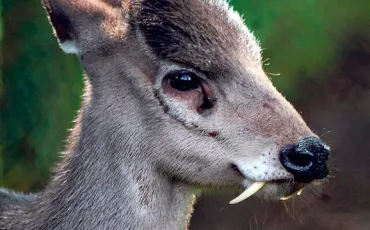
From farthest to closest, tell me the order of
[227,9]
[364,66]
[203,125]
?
[364,66] < [227,9] < [203,125]

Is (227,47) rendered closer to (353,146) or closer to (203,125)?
(203,125)

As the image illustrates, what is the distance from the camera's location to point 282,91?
524 centimetres

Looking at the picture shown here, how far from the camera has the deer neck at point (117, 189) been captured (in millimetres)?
3156

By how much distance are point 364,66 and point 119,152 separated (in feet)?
7.96

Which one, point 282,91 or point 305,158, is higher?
point 305,158

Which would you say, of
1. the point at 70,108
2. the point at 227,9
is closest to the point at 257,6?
the point at 70,108

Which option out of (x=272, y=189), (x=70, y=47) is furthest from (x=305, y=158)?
(x=70, y=47)

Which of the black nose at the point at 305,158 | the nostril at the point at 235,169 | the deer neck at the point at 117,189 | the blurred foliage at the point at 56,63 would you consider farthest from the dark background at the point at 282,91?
the black nose at the point at 305,158

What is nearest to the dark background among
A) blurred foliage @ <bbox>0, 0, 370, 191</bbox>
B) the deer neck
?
blurred foliage @ <bbox>0, 0, 370, 191</bbox>

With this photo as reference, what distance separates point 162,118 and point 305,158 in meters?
0.52

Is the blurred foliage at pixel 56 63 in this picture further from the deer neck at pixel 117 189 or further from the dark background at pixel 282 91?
the deer neck at pixel 117 189

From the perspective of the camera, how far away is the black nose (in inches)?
116

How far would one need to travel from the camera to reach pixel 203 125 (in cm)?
311

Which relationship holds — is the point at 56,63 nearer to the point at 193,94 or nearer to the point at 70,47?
the point at 70,47
